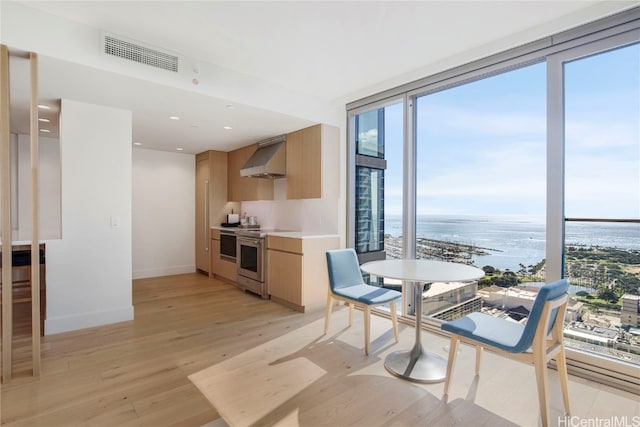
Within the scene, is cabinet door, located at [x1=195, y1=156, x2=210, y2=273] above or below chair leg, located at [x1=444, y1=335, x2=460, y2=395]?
above

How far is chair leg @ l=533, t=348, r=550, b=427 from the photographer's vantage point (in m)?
1.70

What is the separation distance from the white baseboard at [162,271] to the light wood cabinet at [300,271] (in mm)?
2629

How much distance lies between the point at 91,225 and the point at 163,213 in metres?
2.60

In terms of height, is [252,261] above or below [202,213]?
below

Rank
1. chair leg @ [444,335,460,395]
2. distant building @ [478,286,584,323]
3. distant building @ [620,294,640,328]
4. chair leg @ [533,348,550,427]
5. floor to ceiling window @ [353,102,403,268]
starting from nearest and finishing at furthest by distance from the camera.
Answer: chair leg @ [533,348,550,427]
chair leg @ [444,335,460,395]
distant building @ [620,294,640,328]
distant building @ [478,286,584,323]
floor to ceiling window @ [353,102,403,268]

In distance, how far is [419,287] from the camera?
2568mm

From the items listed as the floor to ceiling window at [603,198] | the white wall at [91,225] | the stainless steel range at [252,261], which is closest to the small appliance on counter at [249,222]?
the stainless steel range at [252,261]

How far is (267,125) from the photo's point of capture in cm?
414

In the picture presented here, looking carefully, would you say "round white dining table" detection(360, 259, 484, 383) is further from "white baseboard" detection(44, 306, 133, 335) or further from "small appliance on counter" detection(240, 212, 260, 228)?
"small appliance on counter" detection(240, 212, 260, 228)

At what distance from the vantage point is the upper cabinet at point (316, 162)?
412cm

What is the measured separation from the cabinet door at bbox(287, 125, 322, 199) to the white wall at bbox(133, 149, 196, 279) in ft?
8.43

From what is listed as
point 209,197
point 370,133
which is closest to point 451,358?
point 370,133

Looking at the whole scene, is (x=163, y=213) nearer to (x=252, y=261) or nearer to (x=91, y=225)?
(x=252, y=261)

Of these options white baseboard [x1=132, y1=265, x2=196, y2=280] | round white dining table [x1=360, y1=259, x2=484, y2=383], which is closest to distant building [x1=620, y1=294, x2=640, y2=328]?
round white dining table [x1=360, y1=259, x2=484, y2=383]
